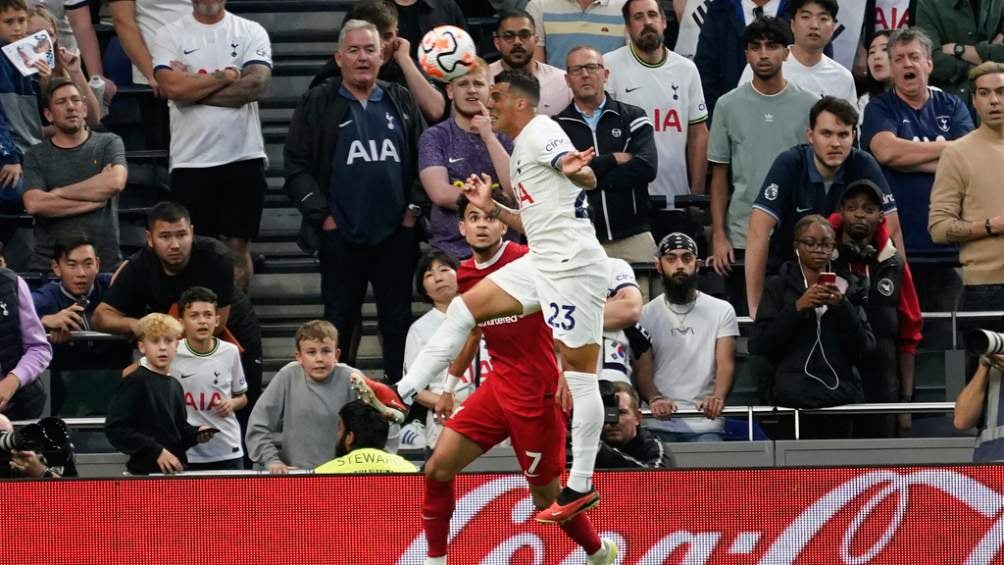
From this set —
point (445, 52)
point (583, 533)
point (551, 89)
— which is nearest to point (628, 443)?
point (583, 533)

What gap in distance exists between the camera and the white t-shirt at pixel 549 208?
9.13 m

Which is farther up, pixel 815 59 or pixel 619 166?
pixel 815 59

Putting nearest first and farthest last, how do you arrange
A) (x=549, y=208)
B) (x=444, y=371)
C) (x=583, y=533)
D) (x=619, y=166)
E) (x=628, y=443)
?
(x=583, y=533) → (x=549, y=208) → (x=628, y=443) → (x=444, y=371) → (x=619, y=166)

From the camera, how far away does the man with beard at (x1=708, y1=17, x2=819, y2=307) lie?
12.7 metres

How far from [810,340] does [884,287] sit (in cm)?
65

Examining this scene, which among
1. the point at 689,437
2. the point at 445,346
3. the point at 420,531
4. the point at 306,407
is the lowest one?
the point at 689,437

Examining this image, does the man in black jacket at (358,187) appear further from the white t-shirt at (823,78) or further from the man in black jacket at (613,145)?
the white t-shirt at (823,78)

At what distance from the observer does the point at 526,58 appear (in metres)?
12.8

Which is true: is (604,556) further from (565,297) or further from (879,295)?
(879,295)

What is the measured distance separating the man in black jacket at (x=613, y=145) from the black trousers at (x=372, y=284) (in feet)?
4.37

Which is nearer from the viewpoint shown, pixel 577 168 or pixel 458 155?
pixel 577 168

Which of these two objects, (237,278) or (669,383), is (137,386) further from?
(669,383)

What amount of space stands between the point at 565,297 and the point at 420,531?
4.78 ft

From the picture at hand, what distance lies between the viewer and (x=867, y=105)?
1290 cm
